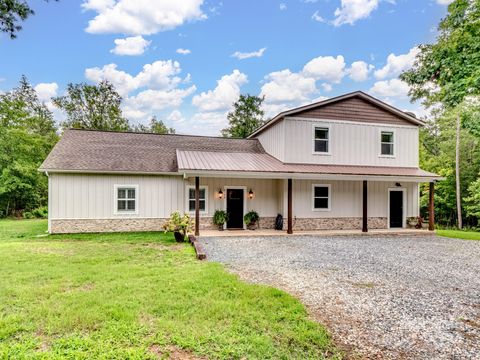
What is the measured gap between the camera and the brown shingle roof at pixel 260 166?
1212 centimetres

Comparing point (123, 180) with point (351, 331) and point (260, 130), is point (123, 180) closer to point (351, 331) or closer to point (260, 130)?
point (260, 130)

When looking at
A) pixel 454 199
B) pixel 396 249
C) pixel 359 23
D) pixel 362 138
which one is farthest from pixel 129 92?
pixel 454 199

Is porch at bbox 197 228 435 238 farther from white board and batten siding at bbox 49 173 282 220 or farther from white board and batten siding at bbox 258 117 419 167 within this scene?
white board and batten siding at bbox 258 117 419 167

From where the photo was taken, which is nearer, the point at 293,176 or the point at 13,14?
the point at 13,14

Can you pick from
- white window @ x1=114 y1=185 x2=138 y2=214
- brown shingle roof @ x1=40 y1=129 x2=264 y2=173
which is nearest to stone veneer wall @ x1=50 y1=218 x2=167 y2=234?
white window @ x1=114 y1=185 x2=138 y2=214

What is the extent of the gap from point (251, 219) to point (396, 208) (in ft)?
24.8

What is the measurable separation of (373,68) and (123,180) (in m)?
18.1

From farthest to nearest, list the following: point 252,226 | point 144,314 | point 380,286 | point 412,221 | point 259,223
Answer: point 412,221, point 259,223, point 252,226, point 380,286, point 144,314

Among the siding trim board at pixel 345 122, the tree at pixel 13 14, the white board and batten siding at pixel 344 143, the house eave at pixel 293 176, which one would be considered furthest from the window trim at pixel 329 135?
the tree at pixel 13 14

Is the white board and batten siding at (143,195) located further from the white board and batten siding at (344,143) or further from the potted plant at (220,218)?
the white board and batten siding at (344,143)

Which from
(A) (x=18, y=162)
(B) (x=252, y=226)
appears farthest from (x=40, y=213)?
(B) (x=252, y=226)

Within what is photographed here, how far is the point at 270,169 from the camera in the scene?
12422 millimetres

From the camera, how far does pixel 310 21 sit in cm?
1736

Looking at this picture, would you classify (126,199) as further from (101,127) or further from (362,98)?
(101,127)
